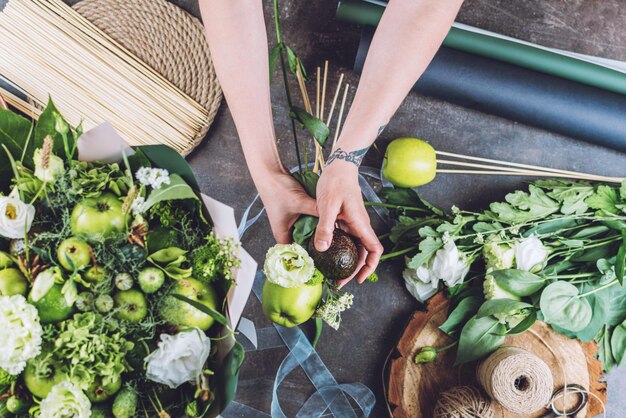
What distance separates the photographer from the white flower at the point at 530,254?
99cm

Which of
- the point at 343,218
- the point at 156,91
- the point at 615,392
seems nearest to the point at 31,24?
the point at 156,91

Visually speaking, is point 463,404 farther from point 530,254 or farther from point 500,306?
point 530,254

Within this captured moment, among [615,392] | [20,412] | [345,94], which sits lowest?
[615,392]

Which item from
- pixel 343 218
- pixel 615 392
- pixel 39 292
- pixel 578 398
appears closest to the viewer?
pixel 39 292

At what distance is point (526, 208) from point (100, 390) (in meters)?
0.83

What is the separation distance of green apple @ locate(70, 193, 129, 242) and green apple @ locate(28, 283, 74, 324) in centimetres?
7

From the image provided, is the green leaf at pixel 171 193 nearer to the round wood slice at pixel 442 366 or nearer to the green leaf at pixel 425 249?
the green leaf at pixel 425 249

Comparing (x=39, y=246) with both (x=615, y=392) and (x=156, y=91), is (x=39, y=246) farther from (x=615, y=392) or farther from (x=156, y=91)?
(x=615, y=392)

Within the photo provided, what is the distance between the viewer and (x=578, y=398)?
1.04 m

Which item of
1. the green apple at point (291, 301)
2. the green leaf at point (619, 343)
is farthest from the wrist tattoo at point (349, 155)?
the green leaf at point (619, 343)

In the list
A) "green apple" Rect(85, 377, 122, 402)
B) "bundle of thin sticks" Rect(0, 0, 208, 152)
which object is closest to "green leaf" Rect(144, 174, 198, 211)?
"green apple" Rect(85, 377, 122, 402)

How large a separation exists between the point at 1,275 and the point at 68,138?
187mm

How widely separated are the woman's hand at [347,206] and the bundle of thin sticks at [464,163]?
223 millimetres

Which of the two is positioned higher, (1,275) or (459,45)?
(459,45)
